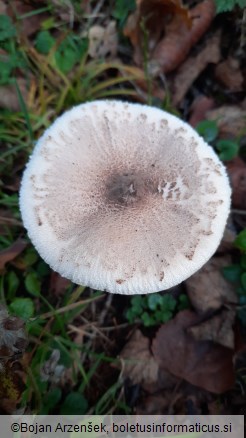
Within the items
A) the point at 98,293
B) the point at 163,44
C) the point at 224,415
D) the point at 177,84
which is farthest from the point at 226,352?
the point at 163,44

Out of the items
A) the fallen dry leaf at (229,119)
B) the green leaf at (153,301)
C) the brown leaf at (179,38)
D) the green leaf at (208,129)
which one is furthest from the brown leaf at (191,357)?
the brown leaf at (179,38)

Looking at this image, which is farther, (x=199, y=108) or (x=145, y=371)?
(x=199, y=108)

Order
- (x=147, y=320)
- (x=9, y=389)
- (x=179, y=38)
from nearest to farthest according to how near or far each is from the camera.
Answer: (x=9, y=389)
(x=147, y=320)
(x=179, y=38)

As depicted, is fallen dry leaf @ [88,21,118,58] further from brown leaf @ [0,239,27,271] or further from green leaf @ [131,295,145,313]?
green leaf @ [131,295,145,313]

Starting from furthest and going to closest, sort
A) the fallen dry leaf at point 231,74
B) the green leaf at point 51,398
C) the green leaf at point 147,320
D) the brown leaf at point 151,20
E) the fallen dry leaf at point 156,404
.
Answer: the fallen dry leaf at point 231,74
the brown leaf at point 151,20
the green leaf at point 147,320
the fallen dry leaf at point 156,404
the green leaf at point 51,398

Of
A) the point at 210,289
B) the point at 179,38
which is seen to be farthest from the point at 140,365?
the point at 179,38

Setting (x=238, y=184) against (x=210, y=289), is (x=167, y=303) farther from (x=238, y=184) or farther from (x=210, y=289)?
(x=238, y=184)

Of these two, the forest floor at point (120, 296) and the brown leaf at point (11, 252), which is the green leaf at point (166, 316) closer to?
the forest floor at point (120, 296)
